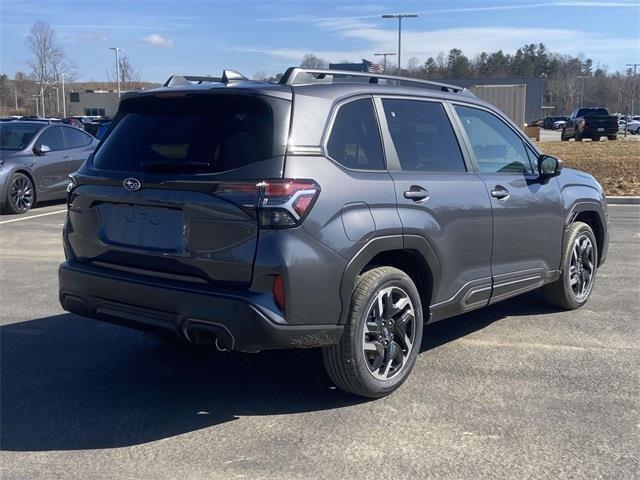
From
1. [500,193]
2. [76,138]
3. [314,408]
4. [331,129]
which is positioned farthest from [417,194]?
[76,138]

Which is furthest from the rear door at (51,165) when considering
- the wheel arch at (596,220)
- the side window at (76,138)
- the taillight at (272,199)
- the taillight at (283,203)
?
the taillight at (283,203)

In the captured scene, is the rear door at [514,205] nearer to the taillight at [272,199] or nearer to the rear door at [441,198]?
the rear door at [441,198]

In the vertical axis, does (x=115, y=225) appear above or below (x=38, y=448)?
above

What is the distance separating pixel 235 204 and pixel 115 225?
0.92 metres

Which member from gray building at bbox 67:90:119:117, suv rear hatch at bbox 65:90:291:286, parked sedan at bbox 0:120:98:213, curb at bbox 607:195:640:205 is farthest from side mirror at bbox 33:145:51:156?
gray building at bbox 67:90:119:117

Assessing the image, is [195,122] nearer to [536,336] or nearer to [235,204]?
[235,204]

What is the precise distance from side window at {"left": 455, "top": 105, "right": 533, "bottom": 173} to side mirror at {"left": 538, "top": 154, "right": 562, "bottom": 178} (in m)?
0.09

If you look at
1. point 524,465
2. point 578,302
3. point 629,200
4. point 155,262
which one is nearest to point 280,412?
point 155,262

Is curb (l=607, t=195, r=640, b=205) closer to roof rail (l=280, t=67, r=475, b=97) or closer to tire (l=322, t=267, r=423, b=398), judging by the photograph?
roof rail (l=280, t=67, r=475, b=97)

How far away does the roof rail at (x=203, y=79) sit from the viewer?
4.41m

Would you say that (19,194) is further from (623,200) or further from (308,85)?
(623,200)

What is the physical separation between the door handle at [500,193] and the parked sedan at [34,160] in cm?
968

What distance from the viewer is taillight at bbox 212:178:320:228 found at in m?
3.65

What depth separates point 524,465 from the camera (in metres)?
3.47
